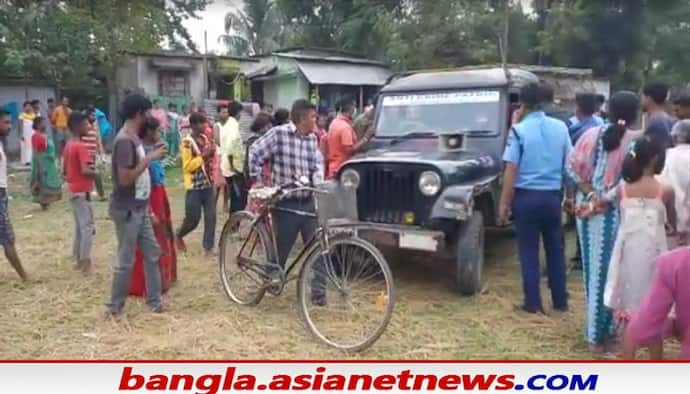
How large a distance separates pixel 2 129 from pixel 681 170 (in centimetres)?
533

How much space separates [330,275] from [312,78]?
16282mm

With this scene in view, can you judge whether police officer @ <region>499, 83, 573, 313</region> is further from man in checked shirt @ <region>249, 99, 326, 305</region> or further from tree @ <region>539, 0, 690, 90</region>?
tree @ <region>539, 0, 690, 90</region>

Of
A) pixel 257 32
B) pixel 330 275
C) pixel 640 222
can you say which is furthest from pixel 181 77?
pixel 640 222

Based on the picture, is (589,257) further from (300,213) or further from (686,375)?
(300,213)

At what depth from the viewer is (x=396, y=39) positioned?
22.5 m

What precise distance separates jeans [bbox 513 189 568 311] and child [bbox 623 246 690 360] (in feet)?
7.64

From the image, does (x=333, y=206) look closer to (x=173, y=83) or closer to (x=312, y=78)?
(x=312, y=78)

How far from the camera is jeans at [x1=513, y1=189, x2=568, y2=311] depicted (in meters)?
4.70

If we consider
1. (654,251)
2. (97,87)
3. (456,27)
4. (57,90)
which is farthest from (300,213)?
(456,27)

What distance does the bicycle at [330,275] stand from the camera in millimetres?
3971

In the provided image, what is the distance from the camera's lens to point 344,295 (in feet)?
13.8

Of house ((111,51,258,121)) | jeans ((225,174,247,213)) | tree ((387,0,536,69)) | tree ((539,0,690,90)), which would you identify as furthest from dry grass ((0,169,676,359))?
tree ((387,0,536,69))

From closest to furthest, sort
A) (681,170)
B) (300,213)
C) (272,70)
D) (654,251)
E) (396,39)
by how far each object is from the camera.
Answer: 1. (654,251)
2. (681,170)
3. (300,213)
4. (272,70)
5. (396,39)

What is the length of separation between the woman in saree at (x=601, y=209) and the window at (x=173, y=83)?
1752 centimetres
